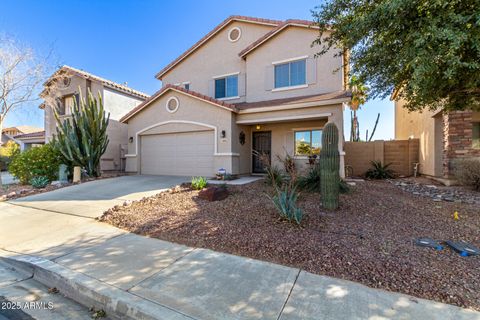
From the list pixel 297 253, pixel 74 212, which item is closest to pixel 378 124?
Result: pixel 297 253

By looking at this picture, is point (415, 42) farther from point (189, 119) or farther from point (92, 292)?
point (189, 119)

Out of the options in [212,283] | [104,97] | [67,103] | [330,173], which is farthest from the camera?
[67,103]

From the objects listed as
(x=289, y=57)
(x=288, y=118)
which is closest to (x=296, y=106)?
(x=288, y=118)

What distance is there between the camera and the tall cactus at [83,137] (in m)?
10.9

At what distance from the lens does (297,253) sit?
144 inches

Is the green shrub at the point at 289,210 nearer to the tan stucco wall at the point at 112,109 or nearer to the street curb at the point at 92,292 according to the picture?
the street curb at the point at 92,292

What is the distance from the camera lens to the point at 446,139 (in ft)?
31.5

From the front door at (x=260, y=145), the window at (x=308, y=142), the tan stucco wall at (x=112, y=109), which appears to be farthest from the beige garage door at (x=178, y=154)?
the window at (x=308, y=142)

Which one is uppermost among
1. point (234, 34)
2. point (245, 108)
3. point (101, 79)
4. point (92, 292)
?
point (234, 34)

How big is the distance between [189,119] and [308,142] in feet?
19.9

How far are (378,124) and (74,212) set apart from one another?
2412 cm

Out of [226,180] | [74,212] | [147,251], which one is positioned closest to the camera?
[147,251]

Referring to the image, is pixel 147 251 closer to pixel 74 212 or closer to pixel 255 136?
pixel 74 212

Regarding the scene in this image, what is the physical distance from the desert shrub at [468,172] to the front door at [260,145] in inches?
301
